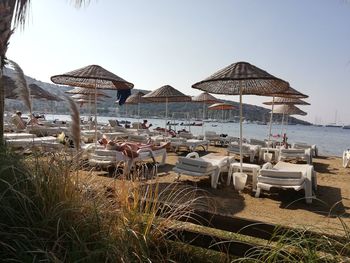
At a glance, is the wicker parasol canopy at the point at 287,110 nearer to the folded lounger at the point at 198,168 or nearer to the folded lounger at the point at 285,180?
the folded lounger at the point at 198,168

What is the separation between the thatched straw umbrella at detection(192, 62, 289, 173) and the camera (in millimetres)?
6383

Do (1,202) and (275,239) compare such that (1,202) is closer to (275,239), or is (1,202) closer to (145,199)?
(145,199)

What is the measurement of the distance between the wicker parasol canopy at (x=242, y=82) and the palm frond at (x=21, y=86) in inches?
154

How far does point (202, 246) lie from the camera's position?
246 centimetres

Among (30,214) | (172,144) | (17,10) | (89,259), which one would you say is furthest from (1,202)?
(172,144)

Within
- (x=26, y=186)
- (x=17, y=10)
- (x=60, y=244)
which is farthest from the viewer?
(x=17, y=10)

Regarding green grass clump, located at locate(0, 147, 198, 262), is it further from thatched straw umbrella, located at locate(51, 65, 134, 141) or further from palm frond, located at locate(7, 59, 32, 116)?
thatched straw umbrella, located at locate(51, 65, 134, 141)

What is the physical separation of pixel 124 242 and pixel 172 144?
988 cm

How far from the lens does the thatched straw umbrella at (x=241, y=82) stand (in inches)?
251

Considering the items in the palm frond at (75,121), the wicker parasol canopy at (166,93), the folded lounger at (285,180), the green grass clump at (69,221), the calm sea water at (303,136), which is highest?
the wicker parasol canopy at (166,93)

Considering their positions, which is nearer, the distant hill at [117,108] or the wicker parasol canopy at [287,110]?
the distant hill at [117,108]

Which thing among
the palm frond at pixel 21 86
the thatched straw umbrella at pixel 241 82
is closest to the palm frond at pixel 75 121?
the palm frond at pixel 21 86

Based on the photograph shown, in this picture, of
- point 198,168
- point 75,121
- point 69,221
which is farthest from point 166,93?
point 69,221

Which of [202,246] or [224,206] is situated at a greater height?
[202,246]
